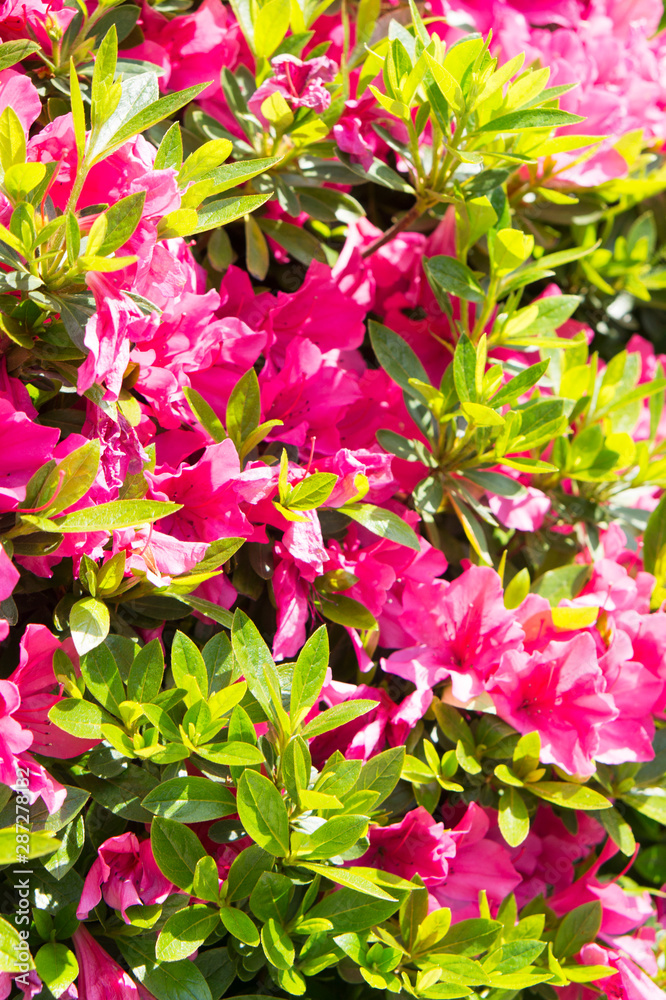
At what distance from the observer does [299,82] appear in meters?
1.07

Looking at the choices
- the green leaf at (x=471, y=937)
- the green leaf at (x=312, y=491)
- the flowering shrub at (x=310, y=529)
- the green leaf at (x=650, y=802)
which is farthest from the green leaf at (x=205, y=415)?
the green leaf at (x=650, y=802)

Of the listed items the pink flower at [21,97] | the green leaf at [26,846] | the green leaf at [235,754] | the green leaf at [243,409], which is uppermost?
the pink flower at [21,97]

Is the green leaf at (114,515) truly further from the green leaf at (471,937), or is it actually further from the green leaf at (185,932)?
the green leaf at (471,937)

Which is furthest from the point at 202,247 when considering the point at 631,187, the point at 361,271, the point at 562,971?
the point at 562,971

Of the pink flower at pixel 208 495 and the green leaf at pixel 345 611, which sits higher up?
the pink flower at pixel 208 495

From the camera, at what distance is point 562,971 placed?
1.04 m

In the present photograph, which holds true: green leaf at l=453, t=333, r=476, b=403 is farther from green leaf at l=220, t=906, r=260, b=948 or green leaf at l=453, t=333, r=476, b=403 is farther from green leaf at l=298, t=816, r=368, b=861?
green leaf at l=220, t=906, r=260, b=948

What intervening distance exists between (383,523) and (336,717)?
251 millimetres

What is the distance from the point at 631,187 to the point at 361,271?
549mm

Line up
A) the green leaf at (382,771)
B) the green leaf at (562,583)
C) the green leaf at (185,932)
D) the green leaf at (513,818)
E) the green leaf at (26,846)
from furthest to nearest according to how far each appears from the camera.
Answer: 1. the green leaf at (562,583)
2. the green leaf at (513,818)
3. the green leaf at (382,771)
4. the green leaf at (185,932)
5. the green leaf at (26,846)

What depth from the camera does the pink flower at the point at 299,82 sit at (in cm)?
105

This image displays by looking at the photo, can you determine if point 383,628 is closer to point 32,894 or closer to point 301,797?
point 301,797

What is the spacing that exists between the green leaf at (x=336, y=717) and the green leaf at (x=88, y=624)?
0.23 meters

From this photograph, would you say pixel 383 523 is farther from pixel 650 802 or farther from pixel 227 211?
pixel 650 802
